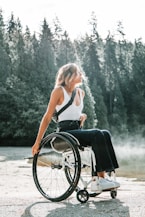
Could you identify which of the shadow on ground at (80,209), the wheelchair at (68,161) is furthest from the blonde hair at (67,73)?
the shadow on ground at (80,209)

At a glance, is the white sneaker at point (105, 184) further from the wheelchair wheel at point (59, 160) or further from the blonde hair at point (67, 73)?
the blonde hair at point (67, 73)

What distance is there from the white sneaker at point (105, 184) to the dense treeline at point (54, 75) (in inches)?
1029

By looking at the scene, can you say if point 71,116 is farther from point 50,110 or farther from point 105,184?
point 105,184

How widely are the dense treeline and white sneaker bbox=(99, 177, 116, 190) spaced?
26131 mm

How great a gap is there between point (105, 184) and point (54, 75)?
3146 centimetres

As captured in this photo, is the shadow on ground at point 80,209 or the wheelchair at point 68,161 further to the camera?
the wheelchair at point 68,161

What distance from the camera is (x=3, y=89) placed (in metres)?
32.1

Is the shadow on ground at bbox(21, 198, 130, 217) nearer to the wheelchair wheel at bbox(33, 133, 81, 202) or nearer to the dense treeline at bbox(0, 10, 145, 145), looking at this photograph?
the wheelchair wheel at bbox(33, 133, 81, 202)

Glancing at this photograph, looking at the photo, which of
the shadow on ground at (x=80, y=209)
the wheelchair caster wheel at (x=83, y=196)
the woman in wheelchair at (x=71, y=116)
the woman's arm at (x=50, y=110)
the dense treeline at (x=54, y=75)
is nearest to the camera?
the shadow on ground at (x=80, y=209)

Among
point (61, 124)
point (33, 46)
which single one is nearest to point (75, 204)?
point (61, 124)

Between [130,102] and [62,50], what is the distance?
13.3m

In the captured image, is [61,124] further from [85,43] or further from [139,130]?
[85,43]

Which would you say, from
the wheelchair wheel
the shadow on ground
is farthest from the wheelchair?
the shadow on ground

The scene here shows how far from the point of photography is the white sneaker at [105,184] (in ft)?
13.1
